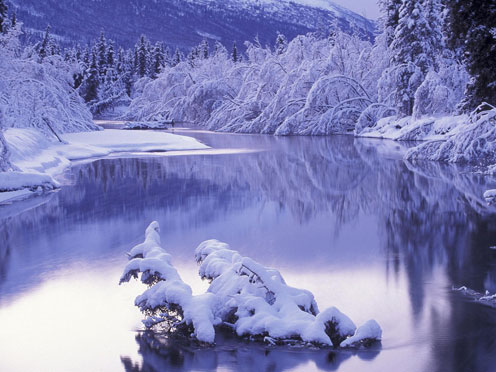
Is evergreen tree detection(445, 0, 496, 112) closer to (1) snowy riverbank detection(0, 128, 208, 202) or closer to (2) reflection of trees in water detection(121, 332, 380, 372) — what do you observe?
(1) snowy riverbank detection(0, 128, 208, 202)

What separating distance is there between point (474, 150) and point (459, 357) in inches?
627

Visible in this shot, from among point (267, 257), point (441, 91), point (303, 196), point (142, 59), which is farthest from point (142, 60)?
point (267, 257)

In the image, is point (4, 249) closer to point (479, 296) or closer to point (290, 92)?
point (479, 296)

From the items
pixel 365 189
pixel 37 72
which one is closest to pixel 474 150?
pixel 365 189

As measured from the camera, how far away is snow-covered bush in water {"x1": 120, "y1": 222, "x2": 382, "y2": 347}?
5.88 metres

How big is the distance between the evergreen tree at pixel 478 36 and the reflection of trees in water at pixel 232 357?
14582mm

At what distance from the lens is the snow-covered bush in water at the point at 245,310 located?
19.3 feet

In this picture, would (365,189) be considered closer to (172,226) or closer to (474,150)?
(474,150)

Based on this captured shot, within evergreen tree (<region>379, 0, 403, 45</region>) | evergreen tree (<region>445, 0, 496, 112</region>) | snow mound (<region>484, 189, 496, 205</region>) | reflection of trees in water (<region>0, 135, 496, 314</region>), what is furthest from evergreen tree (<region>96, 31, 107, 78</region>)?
snow mound (<region>484, 189, 496, 205</region>)

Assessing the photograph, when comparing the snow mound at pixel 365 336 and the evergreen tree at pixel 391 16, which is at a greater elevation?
the evergreen tree at pixel 391 16

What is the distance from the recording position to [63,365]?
567 cm

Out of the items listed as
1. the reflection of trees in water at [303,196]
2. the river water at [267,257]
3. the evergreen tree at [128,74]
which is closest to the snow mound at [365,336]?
the river water at [267,257]

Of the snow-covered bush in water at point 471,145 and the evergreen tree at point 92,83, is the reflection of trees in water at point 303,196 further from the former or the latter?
the evergreen tree at point 92,83

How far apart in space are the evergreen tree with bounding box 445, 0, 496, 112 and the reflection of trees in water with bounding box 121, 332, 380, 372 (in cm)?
1458
